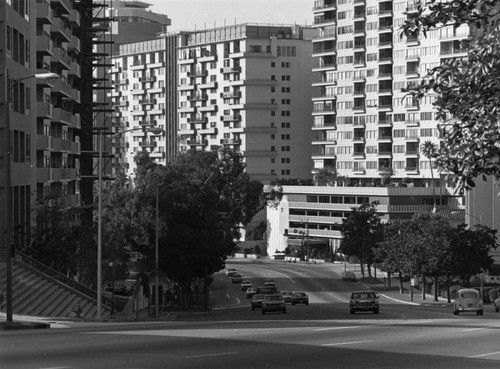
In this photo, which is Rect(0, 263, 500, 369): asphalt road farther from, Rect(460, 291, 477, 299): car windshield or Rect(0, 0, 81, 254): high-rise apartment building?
Rect(460, 291, 477, 299): car windshield

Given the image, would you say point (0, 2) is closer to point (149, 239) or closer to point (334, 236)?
point (149, 239)

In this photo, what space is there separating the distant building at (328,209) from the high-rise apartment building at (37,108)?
61092mm

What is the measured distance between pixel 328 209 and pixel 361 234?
4168 cm

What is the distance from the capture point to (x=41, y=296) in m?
52.3

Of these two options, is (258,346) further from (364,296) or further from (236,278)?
(236,278)

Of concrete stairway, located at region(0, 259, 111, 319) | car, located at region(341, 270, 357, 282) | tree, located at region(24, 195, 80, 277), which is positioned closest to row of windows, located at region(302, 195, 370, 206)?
car, located at region(341, 270, 357, 282)

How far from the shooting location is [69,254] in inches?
2427

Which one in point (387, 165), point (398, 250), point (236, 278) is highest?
point (387, 165)

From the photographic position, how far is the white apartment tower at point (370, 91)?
552ft

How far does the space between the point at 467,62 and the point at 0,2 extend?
154ft

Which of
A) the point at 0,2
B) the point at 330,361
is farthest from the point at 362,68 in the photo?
the point at 330,361

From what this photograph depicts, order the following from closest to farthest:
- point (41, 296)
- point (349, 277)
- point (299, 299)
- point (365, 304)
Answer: point (41, 296), point (365, 304), point (299, 299), point (349, 277)

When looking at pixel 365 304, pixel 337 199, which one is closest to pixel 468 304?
pixel 365 304

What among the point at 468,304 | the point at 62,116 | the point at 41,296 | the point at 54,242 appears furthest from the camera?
the point at 62,116
